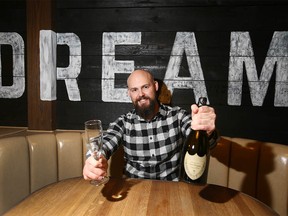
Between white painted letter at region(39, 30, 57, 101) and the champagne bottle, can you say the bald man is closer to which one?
the champagne bottle

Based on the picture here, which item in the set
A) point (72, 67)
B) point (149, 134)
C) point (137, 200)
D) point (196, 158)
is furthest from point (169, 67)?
point (137, 200)

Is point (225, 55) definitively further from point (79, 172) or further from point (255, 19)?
point (79, 172)

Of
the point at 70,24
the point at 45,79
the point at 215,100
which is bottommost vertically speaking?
the point at 215,100

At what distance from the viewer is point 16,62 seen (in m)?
2.37

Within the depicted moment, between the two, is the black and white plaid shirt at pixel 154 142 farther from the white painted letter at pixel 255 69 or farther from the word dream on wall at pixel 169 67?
the white painted letter at pixel 255 69

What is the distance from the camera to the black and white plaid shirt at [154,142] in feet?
5.60

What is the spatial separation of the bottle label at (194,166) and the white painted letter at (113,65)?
4.20 ft

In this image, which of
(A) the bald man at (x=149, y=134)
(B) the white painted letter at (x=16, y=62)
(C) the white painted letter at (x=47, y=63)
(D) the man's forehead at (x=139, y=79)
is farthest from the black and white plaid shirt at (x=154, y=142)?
(B) the white painted letter at (x=16, y=62)

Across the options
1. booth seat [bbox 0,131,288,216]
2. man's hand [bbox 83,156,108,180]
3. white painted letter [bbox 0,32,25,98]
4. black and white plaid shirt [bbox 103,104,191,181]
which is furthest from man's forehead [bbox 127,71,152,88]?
white painted letter [bbox 0,32,25,98]

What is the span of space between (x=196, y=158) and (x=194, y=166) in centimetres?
4

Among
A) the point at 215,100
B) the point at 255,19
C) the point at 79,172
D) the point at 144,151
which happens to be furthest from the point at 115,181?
the point at 255,19

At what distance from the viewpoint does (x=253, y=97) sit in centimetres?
206

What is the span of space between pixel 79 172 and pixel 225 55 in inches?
60.4

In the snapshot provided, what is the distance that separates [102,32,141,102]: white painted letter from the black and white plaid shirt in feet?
1.72
